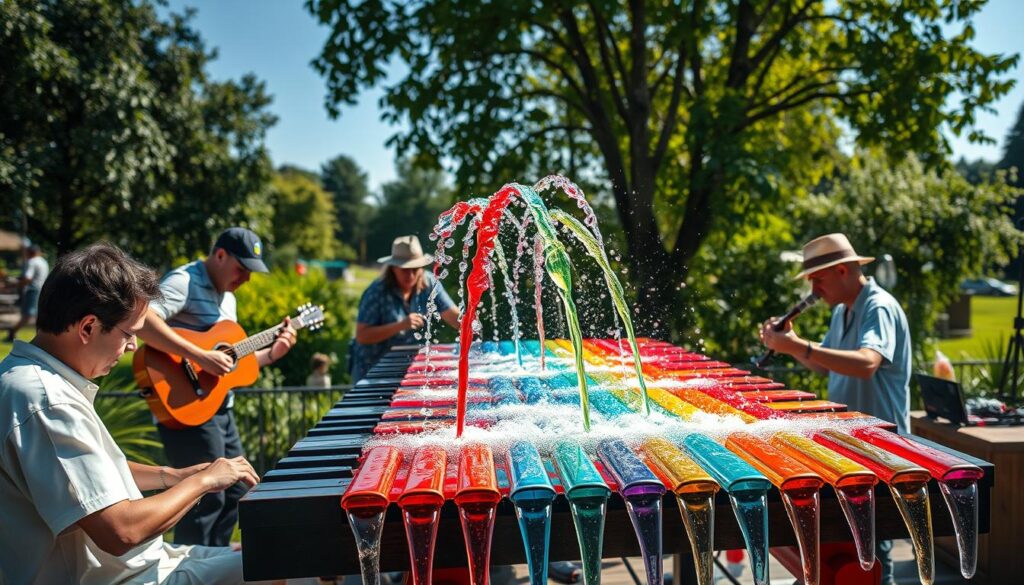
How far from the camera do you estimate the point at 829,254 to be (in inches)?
156

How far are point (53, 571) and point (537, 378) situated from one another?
82.2 inches

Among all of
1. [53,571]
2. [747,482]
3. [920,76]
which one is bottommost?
[53,571]

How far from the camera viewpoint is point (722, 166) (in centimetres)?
828

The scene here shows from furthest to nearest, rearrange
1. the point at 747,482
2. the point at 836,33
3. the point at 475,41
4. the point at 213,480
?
the point at 836,33, the point at 475,41, the point at 213,480, the point at 747,482

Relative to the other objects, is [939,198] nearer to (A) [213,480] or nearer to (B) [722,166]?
(B) [722,166]

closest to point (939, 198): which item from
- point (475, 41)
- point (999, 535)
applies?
point (475, 41)

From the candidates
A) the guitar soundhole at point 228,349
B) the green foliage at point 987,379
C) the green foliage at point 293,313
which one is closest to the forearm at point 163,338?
the guitar soundhole at point 228,349

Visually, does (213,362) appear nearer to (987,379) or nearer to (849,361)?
(849,361)

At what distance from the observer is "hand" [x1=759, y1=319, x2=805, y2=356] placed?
362cm

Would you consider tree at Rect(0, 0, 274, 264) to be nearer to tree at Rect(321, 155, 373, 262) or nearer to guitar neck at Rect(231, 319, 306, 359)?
guitar neck at Rect(231, 319, 306, 359)

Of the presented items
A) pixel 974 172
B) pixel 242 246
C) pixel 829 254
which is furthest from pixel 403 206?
pixel 829 254

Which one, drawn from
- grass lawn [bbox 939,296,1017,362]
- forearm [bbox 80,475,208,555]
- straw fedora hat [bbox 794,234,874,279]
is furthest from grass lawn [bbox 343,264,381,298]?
forearm [bbox 80,475,208,555]

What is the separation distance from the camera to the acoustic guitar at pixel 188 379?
4.24 m

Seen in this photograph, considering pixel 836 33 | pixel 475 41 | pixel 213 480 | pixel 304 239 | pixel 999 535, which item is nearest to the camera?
pixel 213 480
